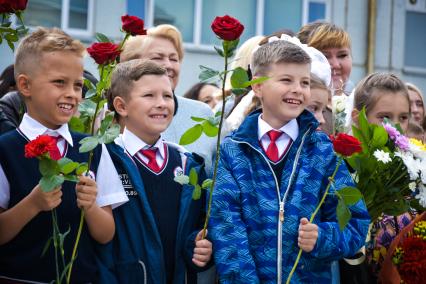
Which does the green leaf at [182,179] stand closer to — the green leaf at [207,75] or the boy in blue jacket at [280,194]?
the boy in blue jacket at [280,194]

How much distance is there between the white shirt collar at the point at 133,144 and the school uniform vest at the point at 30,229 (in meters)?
0.43

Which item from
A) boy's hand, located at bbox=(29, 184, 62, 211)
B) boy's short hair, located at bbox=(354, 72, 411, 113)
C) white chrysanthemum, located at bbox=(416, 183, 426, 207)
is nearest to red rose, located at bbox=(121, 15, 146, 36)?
boy's hand, located at bbox=(29, 184, 62, 211)

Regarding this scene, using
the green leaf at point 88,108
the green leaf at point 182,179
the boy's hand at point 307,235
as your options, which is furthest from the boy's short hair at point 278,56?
the green leaf at point 88,108

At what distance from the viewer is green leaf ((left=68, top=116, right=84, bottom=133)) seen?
411 centimetres

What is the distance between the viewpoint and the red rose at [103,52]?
349 cm

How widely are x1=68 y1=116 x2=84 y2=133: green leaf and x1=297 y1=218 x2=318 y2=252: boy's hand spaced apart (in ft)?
3.75

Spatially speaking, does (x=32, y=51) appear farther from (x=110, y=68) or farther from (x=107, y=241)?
(x=107, y=241)

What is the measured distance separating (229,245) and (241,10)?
10.5m

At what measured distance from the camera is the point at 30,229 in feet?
11.9

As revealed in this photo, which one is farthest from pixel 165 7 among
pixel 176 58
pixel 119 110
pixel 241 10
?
pixel 119 110

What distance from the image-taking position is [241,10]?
13.9m

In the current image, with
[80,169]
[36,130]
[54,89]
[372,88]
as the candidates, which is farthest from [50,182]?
[372,88]

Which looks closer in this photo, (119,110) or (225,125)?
(119,110)

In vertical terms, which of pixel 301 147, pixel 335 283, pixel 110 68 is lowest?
pixel 335 283
